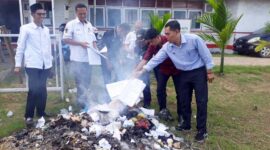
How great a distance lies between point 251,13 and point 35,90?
15.1 m

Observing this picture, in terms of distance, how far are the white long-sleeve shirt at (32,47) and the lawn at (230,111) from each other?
1068 mm

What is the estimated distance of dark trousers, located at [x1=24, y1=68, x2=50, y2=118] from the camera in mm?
4969

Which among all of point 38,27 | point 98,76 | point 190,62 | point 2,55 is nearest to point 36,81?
point 38,27

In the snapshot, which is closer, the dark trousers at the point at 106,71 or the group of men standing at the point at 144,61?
the group of men standing at the point at 144,61

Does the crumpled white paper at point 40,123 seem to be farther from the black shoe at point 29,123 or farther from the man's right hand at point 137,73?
the man's right hand at point 137,73

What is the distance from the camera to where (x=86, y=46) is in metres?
5.66

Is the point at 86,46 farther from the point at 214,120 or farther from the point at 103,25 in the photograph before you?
the point at 103,25

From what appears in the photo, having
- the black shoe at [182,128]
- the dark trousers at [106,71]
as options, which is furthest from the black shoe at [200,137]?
the dark trousers at [106,71]

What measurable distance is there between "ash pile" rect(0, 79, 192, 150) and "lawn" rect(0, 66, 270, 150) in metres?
0.43

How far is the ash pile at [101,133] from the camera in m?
4.13

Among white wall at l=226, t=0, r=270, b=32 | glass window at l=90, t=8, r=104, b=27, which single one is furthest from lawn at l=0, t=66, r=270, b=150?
white wall at l=226, t=0, r=270, b=32

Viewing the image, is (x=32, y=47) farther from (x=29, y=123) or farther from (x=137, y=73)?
(x=137, y=73)

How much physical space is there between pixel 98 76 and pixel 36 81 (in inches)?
148

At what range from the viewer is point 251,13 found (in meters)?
17.4
